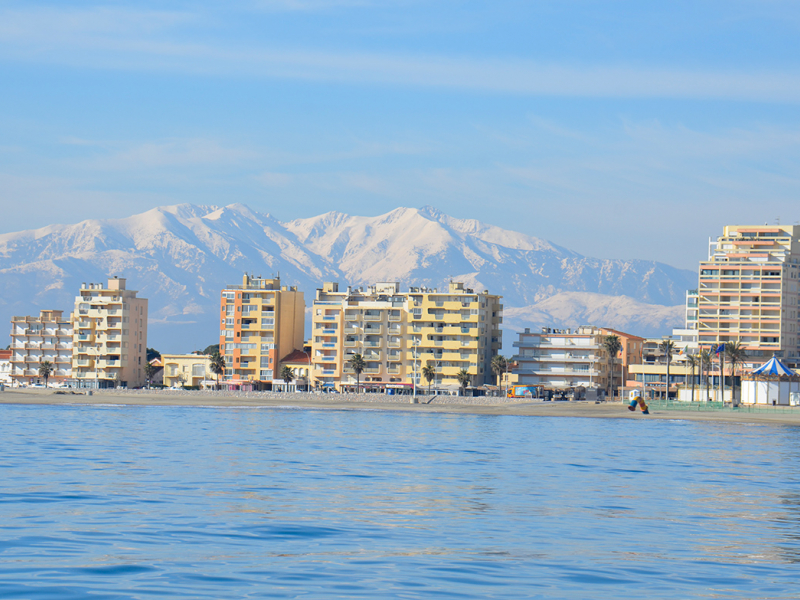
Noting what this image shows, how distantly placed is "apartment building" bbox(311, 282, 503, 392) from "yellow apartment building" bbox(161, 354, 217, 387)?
69.1 feet

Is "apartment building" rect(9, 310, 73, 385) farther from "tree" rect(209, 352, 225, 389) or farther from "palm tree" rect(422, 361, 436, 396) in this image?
"palm tree" rect(422, 361, 436, 396)

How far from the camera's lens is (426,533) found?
1188 inches

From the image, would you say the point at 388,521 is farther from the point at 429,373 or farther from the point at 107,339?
the point at 107,339

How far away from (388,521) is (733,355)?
125 meters

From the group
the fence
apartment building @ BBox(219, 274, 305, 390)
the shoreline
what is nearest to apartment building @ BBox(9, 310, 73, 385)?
the shoreline

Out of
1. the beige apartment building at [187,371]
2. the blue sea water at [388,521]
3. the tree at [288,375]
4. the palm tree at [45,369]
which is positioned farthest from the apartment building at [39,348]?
the blue sea water at [388,521]

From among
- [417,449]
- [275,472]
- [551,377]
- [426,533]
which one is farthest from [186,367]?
[426,533]

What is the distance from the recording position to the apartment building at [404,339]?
17275 cm

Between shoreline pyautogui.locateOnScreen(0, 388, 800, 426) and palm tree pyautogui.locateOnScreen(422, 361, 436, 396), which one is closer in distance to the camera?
shoreline pyautogui.locateOnScreen(0, 388, 800, 426)

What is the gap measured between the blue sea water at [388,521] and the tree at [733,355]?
85233 millimetres

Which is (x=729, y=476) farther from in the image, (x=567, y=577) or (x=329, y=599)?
(x=329, y=599)

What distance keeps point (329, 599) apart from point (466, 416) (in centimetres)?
10330

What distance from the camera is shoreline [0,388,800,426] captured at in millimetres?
121456

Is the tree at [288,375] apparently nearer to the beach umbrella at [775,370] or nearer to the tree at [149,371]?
the tree at [149,371]
